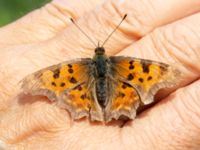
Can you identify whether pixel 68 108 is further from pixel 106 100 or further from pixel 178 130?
pixel 178 130

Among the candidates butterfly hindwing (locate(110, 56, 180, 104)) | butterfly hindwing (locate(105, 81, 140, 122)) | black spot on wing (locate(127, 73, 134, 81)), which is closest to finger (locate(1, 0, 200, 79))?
butterfly hindwing (locate(110, 56, 180, 104))

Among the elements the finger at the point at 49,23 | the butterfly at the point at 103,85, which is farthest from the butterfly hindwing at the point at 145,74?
the finger at the point at 49,23

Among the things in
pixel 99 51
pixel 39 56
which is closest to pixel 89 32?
pixel 99 51

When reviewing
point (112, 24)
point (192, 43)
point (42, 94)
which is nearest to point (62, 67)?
point (42, 94)

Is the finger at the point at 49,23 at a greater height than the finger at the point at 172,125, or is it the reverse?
the finger at the point at 49,23

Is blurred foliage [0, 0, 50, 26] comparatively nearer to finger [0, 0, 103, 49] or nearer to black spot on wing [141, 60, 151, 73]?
finger [0, 0, 103, 49]

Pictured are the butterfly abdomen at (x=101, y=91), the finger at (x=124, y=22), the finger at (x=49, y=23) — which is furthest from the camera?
Result: the finger at (x=49, y=23)

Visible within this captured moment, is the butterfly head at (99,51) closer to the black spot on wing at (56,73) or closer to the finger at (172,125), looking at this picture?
the black spot on wing at (56,73)
